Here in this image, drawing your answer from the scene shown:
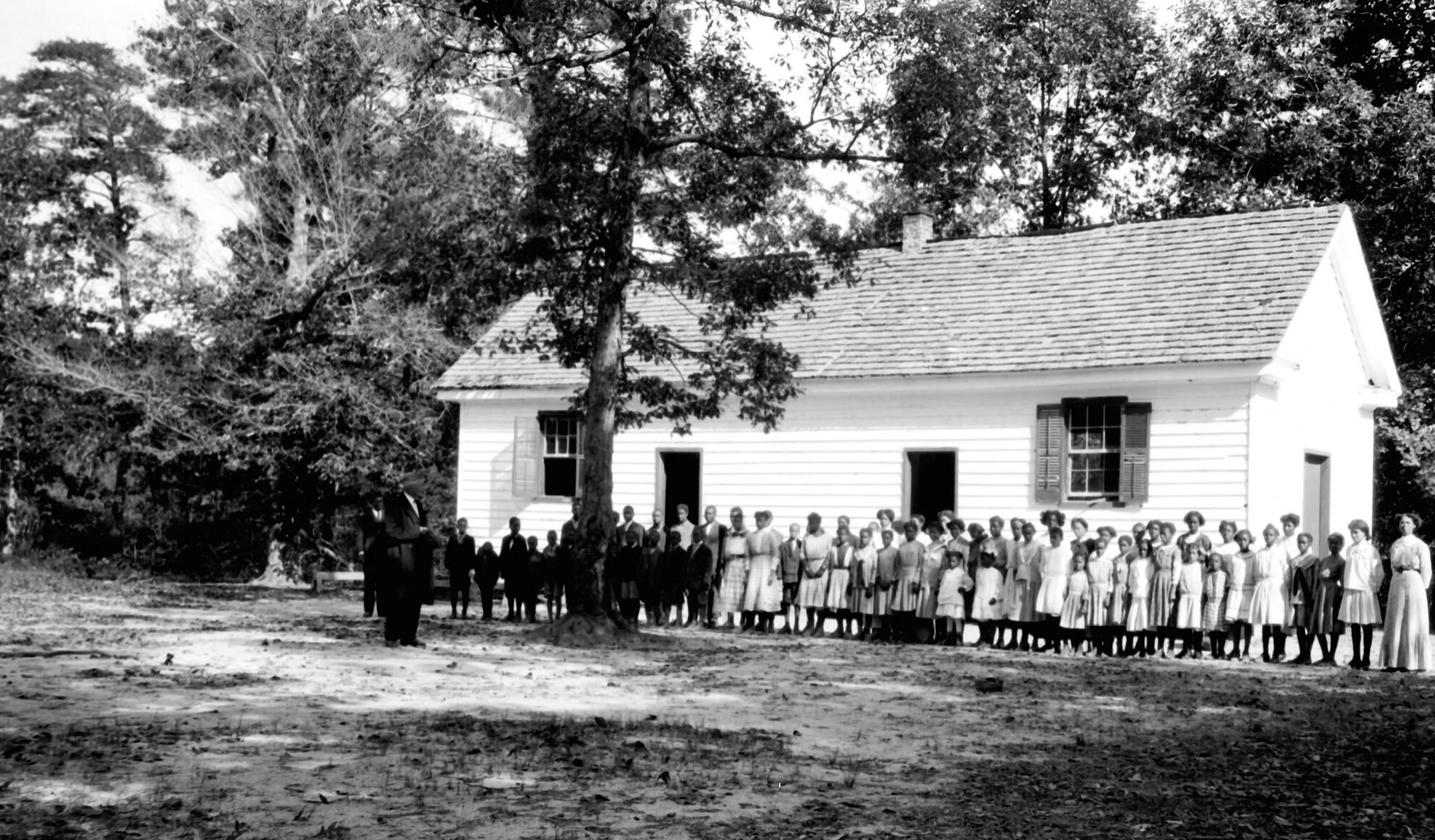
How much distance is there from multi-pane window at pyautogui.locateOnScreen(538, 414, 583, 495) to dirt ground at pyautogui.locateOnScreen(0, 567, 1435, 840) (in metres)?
10.4

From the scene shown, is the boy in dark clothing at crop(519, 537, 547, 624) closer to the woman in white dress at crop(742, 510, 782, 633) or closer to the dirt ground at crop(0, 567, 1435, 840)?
the woman in white dress at crop(742, 510, 782, 633)

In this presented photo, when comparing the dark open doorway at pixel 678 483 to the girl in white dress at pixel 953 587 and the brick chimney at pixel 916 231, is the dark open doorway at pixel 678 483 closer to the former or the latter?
the brick chimney at pixel 916 231

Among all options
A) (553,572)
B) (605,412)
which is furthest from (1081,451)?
(605,412)

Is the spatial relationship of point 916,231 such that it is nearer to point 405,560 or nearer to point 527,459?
point 527,459

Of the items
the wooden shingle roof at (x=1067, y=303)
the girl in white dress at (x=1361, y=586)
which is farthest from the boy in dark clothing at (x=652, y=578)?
the girl in white dress at (x=1361, y=586)

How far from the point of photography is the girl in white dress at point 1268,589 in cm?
1797

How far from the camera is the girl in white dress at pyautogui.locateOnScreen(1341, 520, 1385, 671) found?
1755cm

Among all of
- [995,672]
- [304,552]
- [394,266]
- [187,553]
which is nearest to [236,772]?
[995,672]

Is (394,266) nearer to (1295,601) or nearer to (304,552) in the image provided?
(304,552)

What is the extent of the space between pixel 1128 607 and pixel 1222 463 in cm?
357

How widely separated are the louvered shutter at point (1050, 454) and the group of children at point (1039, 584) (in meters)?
1.14

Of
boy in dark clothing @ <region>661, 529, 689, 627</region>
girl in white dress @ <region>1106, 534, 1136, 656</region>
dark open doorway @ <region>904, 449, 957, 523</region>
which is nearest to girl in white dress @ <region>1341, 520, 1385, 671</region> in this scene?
girl in white dress @ <region>1106, 534, 1136, 656</region>

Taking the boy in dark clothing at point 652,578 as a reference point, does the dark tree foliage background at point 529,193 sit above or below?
above

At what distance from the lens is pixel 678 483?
27.1m
